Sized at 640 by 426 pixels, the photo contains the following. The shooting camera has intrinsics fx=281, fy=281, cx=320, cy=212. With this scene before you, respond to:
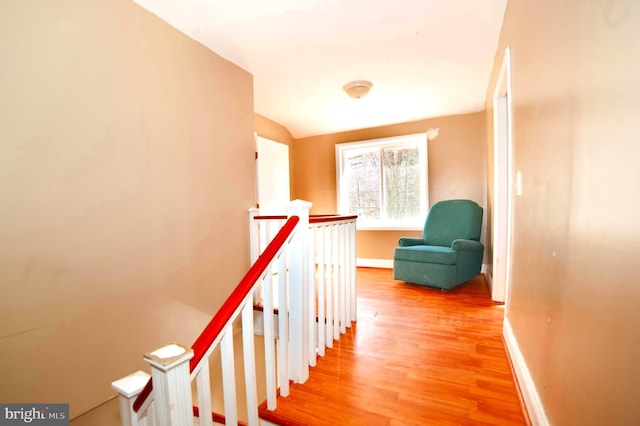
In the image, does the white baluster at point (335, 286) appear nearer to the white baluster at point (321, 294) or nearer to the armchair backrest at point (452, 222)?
the white baluster at point (321, 294)

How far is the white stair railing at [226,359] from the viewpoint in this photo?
2.83ft

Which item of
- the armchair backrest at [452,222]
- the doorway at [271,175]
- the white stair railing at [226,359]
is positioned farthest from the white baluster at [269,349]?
the armchair backrest at [452,222]

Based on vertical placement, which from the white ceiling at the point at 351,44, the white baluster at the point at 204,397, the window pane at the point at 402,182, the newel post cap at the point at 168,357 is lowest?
the white baluster at the point at 204,397

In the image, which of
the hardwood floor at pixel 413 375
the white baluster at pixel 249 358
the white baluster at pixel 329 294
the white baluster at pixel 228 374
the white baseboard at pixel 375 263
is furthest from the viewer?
the white baseboard at pixel 375 263

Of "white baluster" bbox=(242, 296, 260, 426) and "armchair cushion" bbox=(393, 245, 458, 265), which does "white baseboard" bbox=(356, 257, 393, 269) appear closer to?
"armchair cushion" bbox=(393, 245, 458, 265)

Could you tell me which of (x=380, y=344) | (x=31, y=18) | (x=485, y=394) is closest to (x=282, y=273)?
(x=380, y=344)

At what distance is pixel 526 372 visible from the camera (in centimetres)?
140

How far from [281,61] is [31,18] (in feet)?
5.63

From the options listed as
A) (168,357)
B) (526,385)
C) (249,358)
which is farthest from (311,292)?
(526,385)

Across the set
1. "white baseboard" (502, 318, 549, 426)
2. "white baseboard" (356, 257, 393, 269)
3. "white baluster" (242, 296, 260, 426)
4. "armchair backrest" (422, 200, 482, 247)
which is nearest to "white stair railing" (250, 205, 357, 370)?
"white baluster" (242, 296, 260, 426)

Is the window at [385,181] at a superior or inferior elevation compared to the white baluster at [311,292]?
superior

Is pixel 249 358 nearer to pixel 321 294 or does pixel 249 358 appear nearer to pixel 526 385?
pixel 321 294

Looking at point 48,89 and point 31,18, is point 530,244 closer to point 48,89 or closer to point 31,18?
point 48,89

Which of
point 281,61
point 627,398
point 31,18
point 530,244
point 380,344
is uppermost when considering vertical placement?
point 281,61
